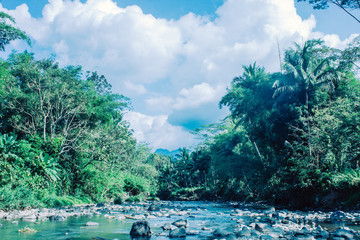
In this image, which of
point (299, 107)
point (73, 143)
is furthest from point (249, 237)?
point (73, 143)

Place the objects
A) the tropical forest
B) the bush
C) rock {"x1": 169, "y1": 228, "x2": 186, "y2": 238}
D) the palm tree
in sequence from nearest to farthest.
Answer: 1. rock {"x1": 169, "y1": 228, "x2": 186, "y2": 238}
2. the bush
3. the tropical forest
4. the palm tree

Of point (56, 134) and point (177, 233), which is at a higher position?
point (56, 134)

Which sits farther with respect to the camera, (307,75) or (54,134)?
(307,75)

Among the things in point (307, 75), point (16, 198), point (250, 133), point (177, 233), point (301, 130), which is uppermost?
point (307, 75)

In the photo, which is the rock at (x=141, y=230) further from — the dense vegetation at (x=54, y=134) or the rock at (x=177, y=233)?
the dense vegetation at (x=54, y=134)

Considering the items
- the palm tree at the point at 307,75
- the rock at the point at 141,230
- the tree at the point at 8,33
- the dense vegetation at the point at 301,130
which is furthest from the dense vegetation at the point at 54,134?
the palm tree at the point at 307,75

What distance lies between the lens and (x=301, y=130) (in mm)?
14883

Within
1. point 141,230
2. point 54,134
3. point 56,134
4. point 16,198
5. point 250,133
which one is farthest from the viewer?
point 250,133

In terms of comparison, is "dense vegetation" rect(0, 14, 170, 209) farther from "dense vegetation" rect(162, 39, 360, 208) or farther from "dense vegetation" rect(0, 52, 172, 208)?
"dense vegetation" rect(162, 39, 360, 208)

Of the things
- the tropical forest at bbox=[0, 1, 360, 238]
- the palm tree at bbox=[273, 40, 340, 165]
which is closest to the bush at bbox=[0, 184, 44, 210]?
the tropical forest at bbox=[0, 1, 360, 238]

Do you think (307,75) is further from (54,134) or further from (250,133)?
(54,134)

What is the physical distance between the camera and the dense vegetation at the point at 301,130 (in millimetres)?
13883

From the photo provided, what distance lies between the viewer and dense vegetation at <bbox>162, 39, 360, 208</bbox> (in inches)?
547

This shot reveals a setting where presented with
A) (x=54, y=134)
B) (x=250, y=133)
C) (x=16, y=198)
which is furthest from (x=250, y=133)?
(x=16, y=198)
